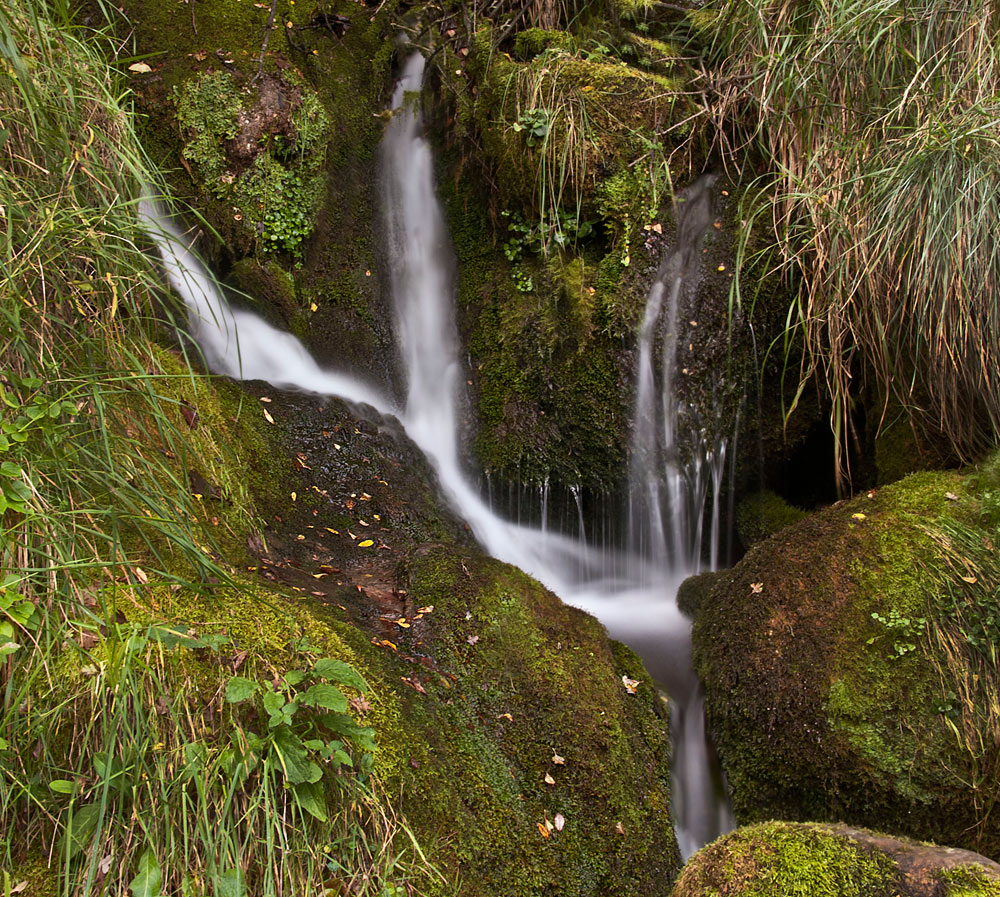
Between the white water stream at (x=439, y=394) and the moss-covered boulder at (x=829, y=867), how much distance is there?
3.92 feet

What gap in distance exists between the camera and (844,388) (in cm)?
403

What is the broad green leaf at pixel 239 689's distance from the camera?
6.22 feet

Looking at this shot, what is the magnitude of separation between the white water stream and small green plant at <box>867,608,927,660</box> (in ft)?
2.87

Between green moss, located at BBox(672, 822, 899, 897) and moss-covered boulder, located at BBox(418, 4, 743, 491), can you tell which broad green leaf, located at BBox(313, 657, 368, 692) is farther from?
moss-covered boulder, located at BBox(418, 4, 743, 491)

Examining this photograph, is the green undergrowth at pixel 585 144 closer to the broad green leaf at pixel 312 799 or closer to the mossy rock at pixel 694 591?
the mossy rock at pixel 694 591

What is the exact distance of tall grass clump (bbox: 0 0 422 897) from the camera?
177 cm

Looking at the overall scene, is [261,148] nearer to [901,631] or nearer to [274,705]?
[274,705]

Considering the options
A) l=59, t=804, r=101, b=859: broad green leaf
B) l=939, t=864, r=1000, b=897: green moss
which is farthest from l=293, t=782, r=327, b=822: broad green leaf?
l=939, t=864, r=1000, b=897: green moss

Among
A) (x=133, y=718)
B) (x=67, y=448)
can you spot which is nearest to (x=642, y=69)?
(x=67, y=448)

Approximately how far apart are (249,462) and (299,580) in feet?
2.69

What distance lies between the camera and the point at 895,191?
3.60 metres

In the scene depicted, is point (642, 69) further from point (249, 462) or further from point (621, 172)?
point (249, 462)

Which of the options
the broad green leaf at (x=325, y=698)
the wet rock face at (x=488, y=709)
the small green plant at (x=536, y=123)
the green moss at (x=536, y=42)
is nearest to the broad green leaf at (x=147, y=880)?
the broad green leaf at (x=325, y=698)

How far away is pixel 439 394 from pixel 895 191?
3110 millimetres
